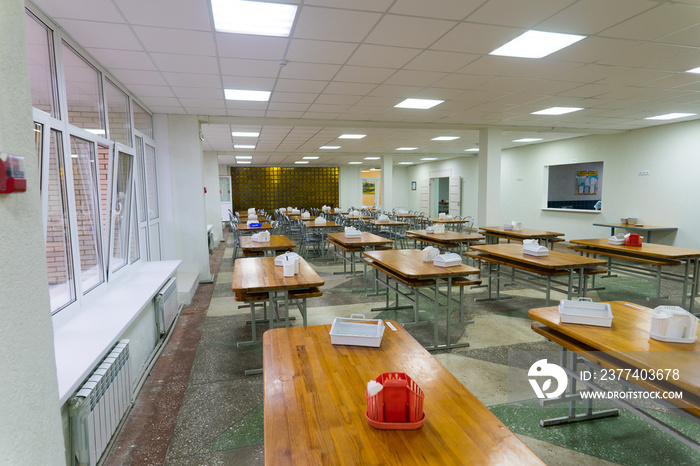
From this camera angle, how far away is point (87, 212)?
3.13 metres

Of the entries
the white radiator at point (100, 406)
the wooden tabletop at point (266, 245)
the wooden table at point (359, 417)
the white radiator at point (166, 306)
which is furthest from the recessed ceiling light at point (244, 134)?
the wooden table at point (359, 417)

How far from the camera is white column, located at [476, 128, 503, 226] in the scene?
7570mm

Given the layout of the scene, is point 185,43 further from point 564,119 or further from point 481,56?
point 564,119

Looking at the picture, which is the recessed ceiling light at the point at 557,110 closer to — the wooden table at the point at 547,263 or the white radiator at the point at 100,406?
the wooden table at the point at 547,263

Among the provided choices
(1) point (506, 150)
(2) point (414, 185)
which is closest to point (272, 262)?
(1) point (506, 150)

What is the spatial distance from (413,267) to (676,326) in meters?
1.97

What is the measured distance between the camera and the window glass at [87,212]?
2947mm

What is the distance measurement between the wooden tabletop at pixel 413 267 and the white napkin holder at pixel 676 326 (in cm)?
155

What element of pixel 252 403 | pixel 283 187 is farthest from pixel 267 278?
pixel 283 187

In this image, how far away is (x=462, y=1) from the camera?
2473mm

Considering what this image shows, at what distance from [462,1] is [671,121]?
7.16 metres

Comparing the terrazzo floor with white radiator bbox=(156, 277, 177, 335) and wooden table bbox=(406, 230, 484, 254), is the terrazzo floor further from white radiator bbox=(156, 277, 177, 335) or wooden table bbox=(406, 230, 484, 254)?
wooden table bbox=(406, 230, 484, 254)

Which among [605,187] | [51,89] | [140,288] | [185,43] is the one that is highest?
[185,43]

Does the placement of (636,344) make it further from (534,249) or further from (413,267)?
(534,249)
